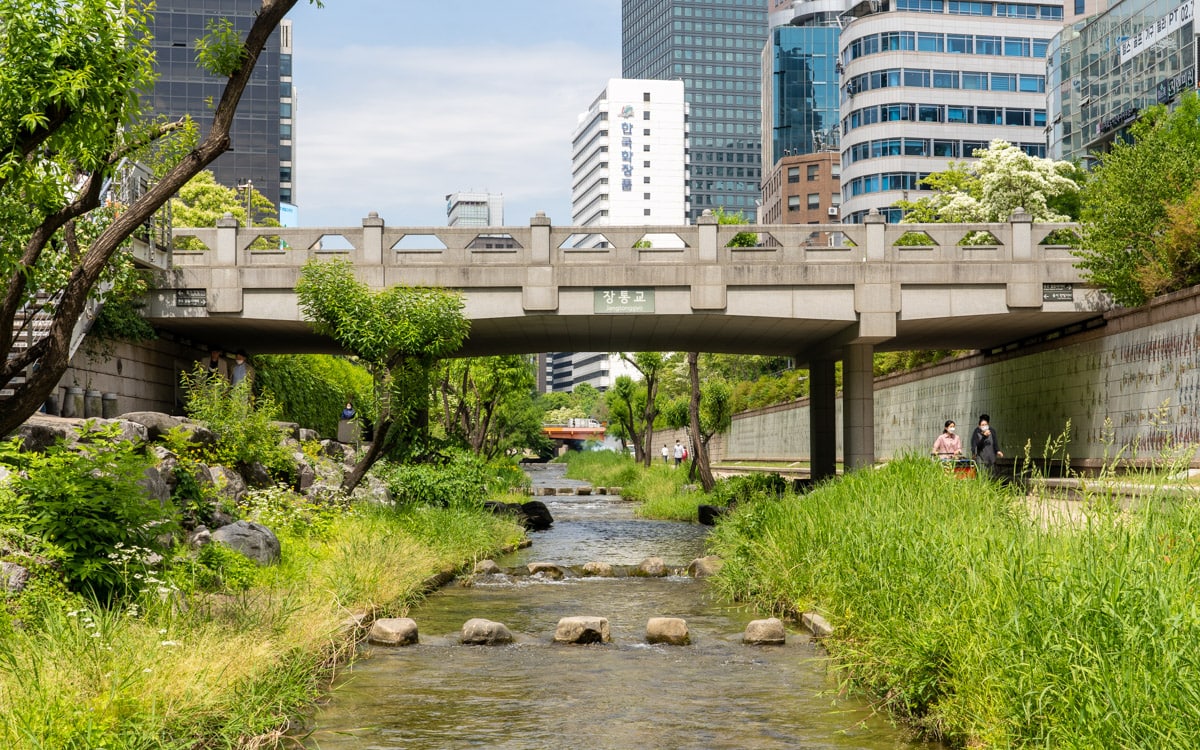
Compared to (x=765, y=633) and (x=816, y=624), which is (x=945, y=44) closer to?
(x=816, y=624)

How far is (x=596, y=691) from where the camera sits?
420 inches

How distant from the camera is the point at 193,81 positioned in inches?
4031

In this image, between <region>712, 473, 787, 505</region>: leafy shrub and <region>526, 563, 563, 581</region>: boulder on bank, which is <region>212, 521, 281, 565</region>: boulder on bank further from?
<region>712, 473, 787, 505</region>: leafy shrub

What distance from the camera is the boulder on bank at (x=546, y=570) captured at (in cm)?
2008

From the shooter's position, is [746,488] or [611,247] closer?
[611,247]

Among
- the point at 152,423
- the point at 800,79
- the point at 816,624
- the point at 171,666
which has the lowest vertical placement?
the point at 816,624

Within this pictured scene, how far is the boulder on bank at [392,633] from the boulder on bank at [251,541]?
287 cm

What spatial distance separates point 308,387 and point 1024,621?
111 feet

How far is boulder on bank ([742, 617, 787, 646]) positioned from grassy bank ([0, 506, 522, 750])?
14.2 ft

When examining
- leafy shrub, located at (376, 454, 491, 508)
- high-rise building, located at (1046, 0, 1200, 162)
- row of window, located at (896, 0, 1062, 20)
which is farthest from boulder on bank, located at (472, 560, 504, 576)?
row of window, located at (896, 0, 1062, 20)

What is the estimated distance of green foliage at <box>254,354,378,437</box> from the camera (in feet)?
116

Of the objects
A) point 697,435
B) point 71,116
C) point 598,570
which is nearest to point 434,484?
point 598,570

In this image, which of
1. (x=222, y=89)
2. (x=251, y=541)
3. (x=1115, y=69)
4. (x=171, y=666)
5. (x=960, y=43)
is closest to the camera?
(x=171, y=666)

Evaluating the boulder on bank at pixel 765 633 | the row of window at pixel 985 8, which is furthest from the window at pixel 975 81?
the boulder on bank at pixel 765 633
